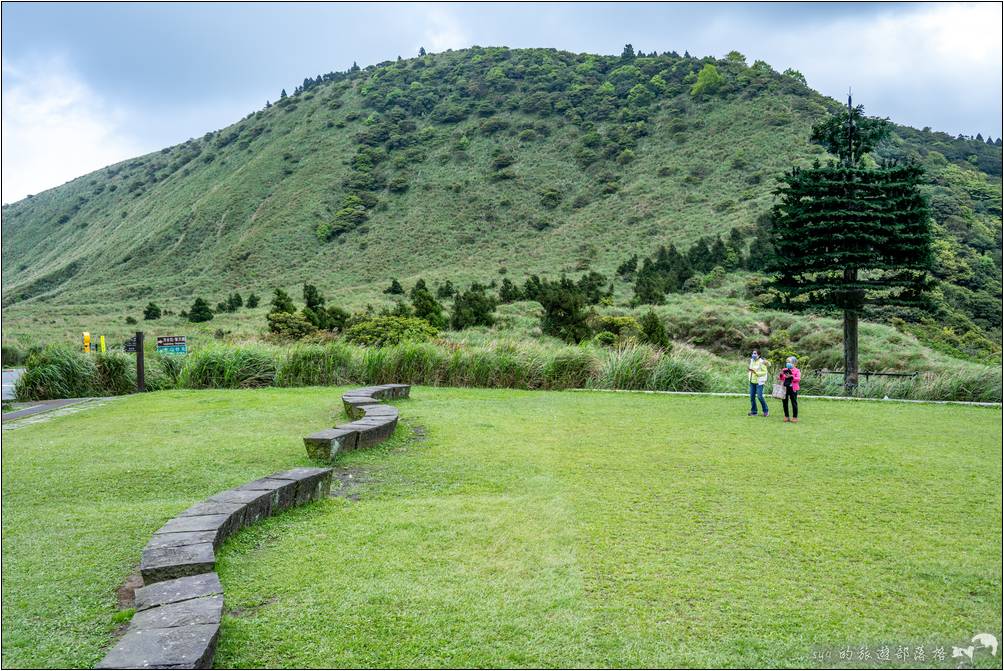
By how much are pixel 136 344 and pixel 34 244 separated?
275ft

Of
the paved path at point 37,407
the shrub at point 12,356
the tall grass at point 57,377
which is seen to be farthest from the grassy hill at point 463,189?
the paved path at point 37,407

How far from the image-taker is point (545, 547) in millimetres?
4531

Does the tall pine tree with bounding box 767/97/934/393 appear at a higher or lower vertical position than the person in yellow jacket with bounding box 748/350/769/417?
higher

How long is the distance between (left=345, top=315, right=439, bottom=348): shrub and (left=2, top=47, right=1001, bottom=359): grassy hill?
2167 centimetres

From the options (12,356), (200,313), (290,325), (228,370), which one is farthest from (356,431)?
(200,313)

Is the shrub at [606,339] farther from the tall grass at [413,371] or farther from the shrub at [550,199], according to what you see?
the shrub at [550,199]

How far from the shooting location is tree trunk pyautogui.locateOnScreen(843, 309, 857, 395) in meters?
A: 15.1

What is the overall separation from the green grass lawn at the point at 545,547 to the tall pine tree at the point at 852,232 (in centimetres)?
826

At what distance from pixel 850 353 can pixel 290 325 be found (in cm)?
1687


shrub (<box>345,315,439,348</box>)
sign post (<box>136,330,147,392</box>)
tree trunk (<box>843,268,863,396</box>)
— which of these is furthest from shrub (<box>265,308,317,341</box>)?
tree trunk (<box>843,268,863,396</box>)

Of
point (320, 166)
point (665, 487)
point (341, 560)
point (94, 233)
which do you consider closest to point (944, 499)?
point (665, 487)

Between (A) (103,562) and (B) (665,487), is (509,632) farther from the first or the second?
(B) (665,487)

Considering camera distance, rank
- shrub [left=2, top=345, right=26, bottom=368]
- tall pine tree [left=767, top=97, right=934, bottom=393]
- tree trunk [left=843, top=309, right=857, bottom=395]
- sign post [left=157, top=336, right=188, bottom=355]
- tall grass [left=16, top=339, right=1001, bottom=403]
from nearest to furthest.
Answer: tall grass [left=16, top=339, right=1001, bottom=403] < tree trunk [left=843, top=309, right=857, bottom=395] < sign post [left=157, top=336, right=188, bottom=355] < tall pine tree [left=767, top=97, right=934, bottom=393] < shrub [left=2, top=345, right=26, bottom=368]

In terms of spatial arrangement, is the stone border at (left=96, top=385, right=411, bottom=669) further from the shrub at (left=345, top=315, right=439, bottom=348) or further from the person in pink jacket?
the shrub at (left=345, top=315, right=439, bottom=348)
